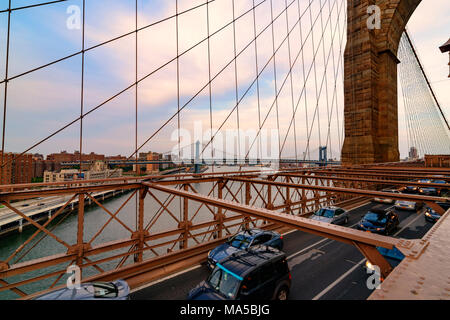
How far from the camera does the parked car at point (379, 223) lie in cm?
1076

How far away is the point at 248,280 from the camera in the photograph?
16.6ft

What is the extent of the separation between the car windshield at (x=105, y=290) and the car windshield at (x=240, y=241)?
440cm

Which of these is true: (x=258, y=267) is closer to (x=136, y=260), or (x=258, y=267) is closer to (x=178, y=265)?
(x=178, y=265)

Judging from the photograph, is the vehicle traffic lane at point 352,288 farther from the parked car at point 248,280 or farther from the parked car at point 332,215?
the parked car at point 332,215

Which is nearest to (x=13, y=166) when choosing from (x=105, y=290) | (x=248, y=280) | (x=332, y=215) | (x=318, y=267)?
(x=105, y=290)

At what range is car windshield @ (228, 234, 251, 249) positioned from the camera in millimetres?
7969

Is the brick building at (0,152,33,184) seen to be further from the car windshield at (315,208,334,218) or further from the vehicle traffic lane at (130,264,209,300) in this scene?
the car windshield at (315,208,334,218)

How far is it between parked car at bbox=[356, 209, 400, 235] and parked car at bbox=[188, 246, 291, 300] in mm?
7631

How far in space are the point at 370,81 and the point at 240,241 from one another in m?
21.7

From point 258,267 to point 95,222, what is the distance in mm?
41399

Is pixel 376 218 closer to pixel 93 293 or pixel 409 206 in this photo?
pixel 409 206

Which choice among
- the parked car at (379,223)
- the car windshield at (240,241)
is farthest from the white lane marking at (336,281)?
the parked car at (379,223)

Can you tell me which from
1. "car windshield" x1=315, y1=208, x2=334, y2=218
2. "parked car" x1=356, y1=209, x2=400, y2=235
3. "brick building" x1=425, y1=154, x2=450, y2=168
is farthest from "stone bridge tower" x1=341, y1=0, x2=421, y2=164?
"car windshield" x1=315, y1=208, x2=334, y2=218
